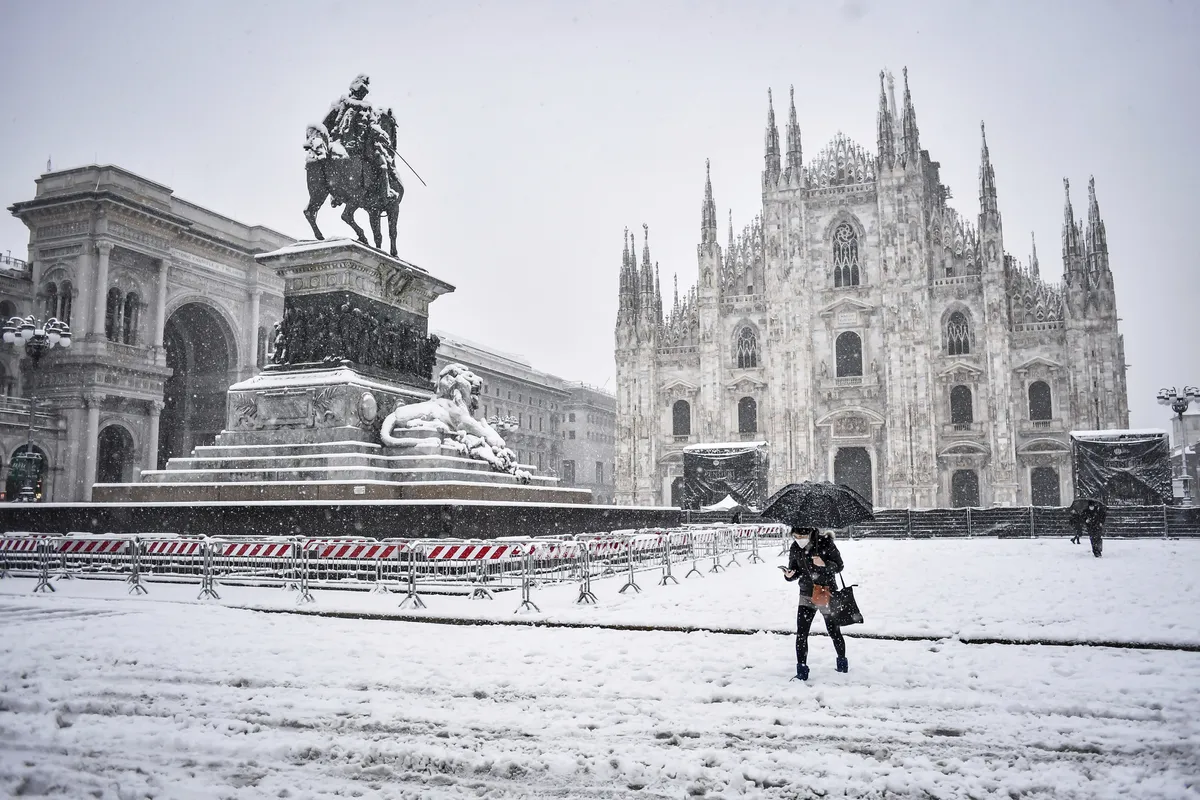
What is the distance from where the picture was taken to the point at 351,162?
18281 millimetres

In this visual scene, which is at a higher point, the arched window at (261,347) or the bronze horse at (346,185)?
the arched window at (261,347)

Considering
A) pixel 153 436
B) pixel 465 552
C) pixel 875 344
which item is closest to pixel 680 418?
pixel 875 344

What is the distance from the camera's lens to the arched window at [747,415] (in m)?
48.0

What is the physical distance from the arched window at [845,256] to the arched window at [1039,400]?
33.0ft

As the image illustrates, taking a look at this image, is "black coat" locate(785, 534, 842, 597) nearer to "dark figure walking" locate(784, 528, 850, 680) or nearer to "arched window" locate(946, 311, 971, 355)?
"dark figure walking" locate(784, 528, 850, 680)

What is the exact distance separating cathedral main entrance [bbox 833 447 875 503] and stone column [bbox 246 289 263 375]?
1169 inches

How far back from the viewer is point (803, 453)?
45.3 m

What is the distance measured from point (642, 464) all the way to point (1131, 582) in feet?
116

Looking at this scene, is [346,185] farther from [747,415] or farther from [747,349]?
[747,415]

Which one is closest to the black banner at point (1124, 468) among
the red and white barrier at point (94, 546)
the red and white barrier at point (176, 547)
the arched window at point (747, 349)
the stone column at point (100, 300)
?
the arched window at point (747, 349)

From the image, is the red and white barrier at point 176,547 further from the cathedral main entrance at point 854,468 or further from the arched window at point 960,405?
the arched window at point 960,405

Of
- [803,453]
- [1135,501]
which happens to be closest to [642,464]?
[803,453]

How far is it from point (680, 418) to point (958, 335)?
15.0 metres

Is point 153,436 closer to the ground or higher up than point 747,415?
closer to the ground
